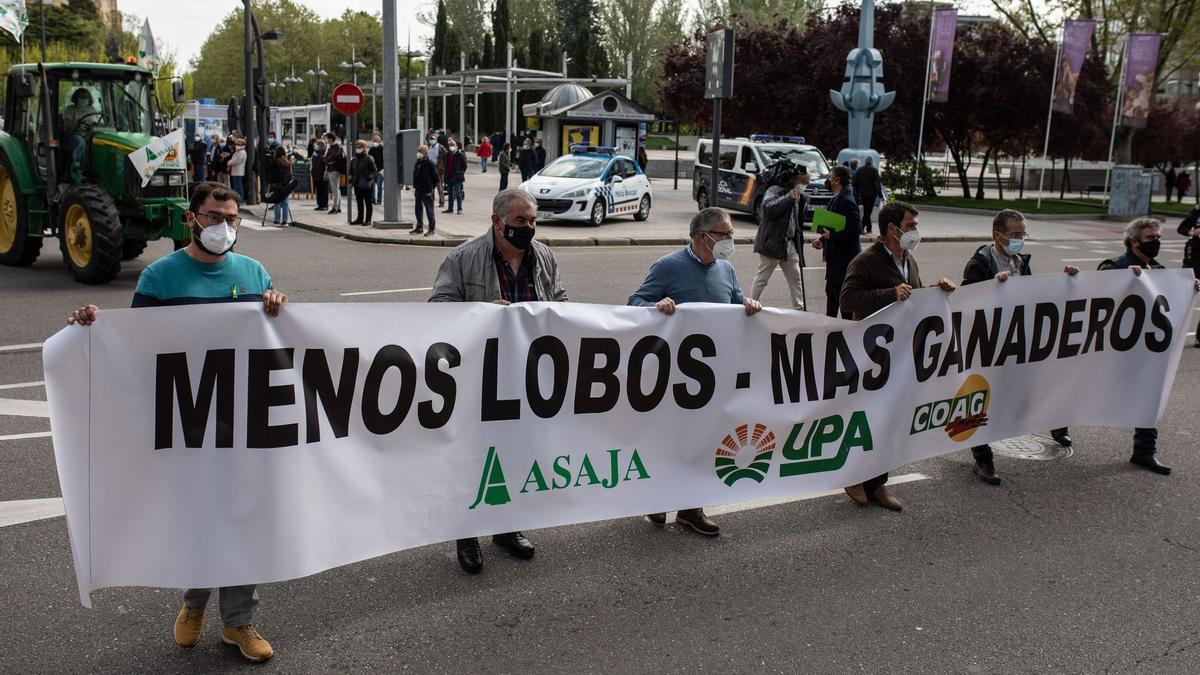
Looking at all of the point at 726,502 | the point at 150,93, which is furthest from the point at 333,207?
the point at 726,502

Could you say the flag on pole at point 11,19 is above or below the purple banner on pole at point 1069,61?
below

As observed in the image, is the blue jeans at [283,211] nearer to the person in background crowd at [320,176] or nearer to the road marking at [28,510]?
the person in background crowd at [320,176]

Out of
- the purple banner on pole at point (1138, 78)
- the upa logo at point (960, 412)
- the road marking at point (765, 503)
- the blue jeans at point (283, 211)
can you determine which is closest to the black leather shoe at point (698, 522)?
the road marking at point (765, 503)

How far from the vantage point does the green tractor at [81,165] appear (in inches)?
518

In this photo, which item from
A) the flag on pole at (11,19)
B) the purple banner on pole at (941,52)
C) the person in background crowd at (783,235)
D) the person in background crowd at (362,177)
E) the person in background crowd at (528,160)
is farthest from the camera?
the purple banner on pole at (941,52)

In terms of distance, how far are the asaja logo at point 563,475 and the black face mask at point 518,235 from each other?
99 cm

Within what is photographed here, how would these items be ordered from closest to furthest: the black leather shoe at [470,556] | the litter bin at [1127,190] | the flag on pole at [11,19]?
the black leather shoe at [470,556], the flag on pole at [11,19], the litter bin at [1127,190]

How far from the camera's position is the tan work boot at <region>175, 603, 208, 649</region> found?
4.07 metres

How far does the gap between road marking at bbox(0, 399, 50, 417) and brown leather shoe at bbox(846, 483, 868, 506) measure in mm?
5412

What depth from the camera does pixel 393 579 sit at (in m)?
4.76

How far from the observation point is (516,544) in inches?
201

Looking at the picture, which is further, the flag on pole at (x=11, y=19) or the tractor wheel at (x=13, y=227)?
the flag on pole at (x=11, y=19)

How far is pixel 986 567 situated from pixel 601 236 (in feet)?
53.4

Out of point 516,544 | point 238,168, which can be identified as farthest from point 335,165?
point 516,544
